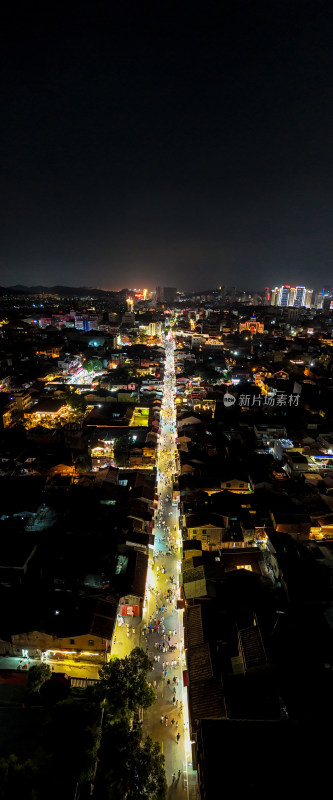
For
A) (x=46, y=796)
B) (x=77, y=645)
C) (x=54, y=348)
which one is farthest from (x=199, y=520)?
(x=54, y=348)

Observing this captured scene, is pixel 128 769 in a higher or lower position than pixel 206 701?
higher

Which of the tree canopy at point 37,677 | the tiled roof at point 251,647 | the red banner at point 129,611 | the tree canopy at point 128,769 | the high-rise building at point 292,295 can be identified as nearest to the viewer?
the tree canopy at point 128,769

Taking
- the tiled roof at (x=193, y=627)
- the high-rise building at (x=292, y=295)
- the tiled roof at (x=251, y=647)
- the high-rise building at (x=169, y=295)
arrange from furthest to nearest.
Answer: the high-rise building at (x=169, y=295) → the high-rise building at (x=292, y=295) → the tiled roof at (x=193, y=627) → the tiled roof at (x=251, y=647)

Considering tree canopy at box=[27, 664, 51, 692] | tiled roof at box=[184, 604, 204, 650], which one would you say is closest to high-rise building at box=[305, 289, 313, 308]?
tiled roof at box=[184, 604, 204, 650]

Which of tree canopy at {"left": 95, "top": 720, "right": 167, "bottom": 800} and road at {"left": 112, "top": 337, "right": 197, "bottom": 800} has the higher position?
tree canopy at {"left": 95, "top": 720, "right": 167, "bottom": 800}

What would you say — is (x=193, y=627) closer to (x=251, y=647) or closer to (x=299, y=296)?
Result: (x=251, y=647)

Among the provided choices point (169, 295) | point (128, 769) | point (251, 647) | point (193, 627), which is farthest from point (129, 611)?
point (169, 295)

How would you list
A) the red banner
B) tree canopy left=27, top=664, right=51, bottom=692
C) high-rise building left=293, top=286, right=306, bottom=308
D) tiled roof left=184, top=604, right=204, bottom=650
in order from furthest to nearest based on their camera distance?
high-rise building left=293, top=286, right=306, bottom=308 < the red banner < tiled roof left=184, top=604, right=204, bottom=650 < tree canopy left=27, top=664, right=51, bottom=692

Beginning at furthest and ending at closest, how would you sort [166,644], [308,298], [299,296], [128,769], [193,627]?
1. [308,298]
2. [299,296]
3. [166,644]
4. [193,627]
5. [128,769]

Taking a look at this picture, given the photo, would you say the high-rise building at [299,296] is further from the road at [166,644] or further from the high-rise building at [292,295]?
the road at [166,644]

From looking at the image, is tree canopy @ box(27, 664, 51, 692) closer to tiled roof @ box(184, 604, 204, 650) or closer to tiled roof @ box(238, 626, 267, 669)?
tiled roof @ box(184, 604, 204, 650)

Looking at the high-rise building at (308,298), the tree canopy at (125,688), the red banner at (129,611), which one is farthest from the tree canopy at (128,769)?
the high-rise building at (308,298)
